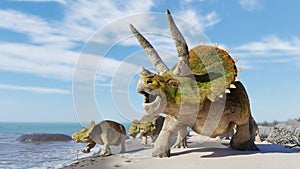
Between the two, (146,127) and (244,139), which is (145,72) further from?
(146,127)

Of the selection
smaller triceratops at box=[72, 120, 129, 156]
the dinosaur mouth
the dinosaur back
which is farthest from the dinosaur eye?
smaller triceratops at box=[72, 120, 129, 156]

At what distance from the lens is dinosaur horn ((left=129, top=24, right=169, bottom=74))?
8070 millimetres

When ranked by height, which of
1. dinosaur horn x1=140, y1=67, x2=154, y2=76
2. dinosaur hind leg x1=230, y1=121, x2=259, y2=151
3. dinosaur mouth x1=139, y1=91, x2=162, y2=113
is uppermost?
dinosaur horn x1=140, y1=67, x2=154, y2=76

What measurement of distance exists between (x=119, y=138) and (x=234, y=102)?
4192 mm

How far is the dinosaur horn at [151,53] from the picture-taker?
8070 mm

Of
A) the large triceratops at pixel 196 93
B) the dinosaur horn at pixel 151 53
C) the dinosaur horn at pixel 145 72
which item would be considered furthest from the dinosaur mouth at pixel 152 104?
the dinosaur horn at pixel 151 53

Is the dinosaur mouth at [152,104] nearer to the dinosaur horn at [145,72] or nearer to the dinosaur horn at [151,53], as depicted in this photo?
the dinosaur horn at [145,72]

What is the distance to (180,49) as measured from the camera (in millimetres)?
7562

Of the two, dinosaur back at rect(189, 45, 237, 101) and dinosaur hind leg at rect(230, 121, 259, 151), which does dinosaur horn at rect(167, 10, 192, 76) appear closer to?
dinosaur back at rect(189, 45, 237, 101)

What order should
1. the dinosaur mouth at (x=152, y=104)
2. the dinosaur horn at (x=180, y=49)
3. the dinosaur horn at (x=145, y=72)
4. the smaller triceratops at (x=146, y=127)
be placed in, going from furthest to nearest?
1. the smaller triceratops at (x=146, y=127)
2. the dinosaur horn at (x=180, y=49)
3. the dinosaur horn at (x=145, y=72)
4. the dinosaur mouth at (x=152, y=104)

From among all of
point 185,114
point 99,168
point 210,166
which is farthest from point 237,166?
point 99,168

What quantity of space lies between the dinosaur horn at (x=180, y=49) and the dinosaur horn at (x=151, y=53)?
473 mm

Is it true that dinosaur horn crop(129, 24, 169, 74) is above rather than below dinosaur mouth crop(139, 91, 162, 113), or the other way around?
above

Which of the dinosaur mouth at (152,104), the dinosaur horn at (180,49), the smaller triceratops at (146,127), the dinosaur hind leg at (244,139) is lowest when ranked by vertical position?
the dinosaur hind leg at (244,139)
